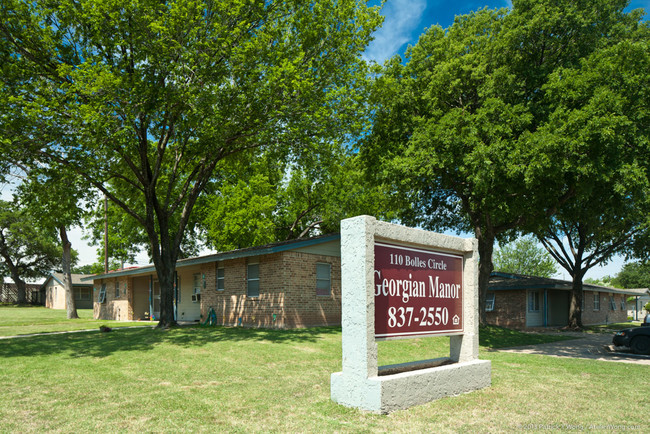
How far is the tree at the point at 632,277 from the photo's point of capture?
8875 centimetres

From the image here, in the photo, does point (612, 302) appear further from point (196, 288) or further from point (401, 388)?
point (401, 388)

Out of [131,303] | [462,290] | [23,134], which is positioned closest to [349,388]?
[462,290]

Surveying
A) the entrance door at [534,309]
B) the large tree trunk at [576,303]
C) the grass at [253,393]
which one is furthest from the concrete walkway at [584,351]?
the large tree trunk at [576,303]

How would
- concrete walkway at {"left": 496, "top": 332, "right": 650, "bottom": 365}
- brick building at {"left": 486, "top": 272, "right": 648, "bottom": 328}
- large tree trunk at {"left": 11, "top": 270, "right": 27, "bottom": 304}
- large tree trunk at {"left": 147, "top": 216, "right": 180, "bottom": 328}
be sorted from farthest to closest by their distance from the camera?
large tree trunk at {"left": 11, "top": 270, "right": 27, "bottom": 304} < brick building at {"left": 486, "top": 272, "right": 648, "bottom": 328} < large tree trunk at {"left": 147, "top": 216, "right": 180, "bottom": 328} < concrete walkway at {"left": 496, "top": 332, "right": 650, "bottom": 365}

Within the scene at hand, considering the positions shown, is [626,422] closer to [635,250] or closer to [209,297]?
[209,297]

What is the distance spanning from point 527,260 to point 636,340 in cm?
6234

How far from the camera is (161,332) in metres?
16.1

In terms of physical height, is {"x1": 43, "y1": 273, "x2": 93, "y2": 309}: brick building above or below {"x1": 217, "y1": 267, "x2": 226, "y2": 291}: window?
below

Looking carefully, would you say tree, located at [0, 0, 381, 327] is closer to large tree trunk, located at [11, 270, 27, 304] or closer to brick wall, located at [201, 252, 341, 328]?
brick wall, located at [201, 252, 341, 328]

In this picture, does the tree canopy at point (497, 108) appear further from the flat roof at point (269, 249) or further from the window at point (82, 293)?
the window at point (82, 293)

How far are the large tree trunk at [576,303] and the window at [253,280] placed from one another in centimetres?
1968

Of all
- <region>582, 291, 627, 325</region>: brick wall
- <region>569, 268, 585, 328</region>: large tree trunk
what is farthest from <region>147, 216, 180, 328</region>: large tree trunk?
<region>582, 291, 627, 325</region>: brick wall

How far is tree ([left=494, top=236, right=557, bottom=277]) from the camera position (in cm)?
7350

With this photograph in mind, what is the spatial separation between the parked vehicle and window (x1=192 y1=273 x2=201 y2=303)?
1857 cm
